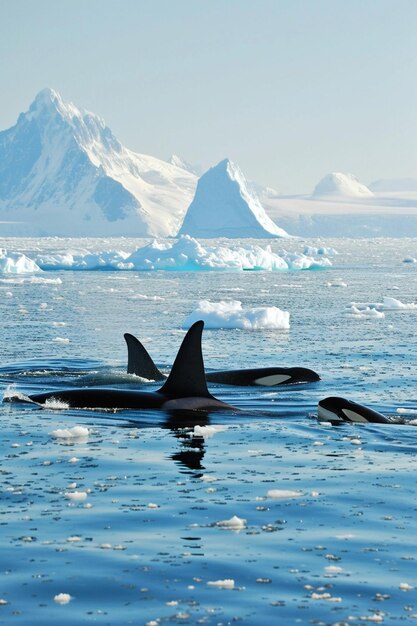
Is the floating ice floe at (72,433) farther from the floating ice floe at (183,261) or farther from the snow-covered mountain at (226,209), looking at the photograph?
the snow-covered mountain at (226,209)

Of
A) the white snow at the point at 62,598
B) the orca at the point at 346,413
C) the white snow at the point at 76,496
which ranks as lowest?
the white snow at the point at 62,598

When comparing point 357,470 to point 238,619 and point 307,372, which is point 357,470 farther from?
point 307,372

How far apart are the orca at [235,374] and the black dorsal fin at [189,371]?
9.25ft

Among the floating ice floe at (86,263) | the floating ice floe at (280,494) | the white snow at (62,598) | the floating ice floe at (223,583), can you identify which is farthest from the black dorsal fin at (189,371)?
the floating ice floe at (86,263)

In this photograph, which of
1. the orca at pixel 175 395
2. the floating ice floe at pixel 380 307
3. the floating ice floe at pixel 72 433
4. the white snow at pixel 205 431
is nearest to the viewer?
the floating ice floe at pixel 72 433

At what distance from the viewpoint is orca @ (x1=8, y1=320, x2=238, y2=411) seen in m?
12.9

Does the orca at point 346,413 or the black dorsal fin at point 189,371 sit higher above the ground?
the black dorsal fin at point 189,371

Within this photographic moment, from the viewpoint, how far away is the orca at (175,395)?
12.9 m

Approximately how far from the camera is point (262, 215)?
134875 mm

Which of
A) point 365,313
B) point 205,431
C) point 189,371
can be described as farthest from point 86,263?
point 205,431

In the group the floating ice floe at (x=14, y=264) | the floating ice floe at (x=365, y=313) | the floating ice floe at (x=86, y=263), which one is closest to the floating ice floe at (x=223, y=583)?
the floating ice floe at (x=365, y=313)

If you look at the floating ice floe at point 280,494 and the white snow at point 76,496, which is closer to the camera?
the white snow at point 76,496

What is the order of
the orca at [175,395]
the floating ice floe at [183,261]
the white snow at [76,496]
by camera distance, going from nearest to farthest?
the white snow at [76,496], the orca at [175,395], the floating ice floe at [183,261]

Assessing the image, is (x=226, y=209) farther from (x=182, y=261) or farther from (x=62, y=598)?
(x=62, y=598)
